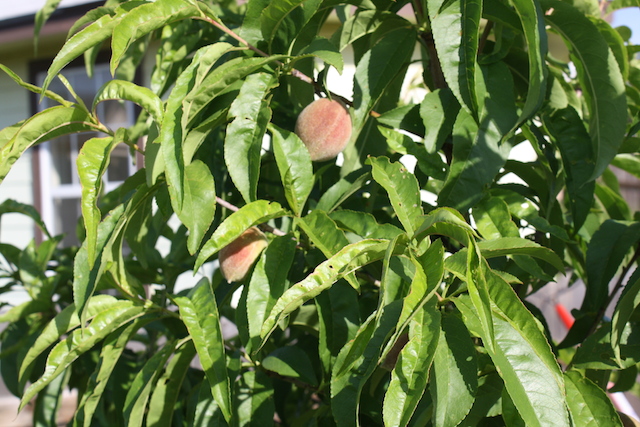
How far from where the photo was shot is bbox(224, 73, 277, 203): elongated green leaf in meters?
0.77

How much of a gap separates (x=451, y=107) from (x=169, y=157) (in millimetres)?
422

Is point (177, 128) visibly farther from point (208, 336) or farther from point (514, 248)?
point (514, 248)

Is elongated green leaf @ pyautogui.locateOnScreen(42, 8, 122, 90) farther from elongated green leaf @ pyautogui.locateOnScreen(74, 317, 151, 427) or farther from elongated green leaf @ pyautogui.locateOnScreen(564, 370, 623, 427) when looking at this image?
elongated green leaf @ pyautogui.locateOnScreen(564, 370, 623, 427)

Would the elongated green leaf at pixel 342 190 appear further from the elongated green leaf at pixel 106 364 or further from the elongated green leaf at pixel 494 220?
the elongated green leaf at pixel 106 364

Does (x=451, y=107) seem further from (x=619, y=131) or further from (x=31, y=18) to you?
(x=31, y=18)

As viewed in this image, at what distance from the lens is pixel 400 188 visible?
2.52 ft

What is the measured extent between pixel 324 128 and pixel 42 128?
41 centimetres

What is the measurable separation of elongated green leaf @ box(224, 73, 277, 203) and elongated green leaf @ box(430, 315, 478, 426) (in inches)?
12.7

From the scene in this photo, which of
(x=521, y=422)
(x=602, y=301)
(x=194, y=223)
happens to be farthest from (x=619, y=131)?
(x=194, y=223)

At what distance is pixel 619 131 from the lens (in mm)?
790

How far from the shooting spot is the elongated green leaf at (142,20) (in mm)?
719

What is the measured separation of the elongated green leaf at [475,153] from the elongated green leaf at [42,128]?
1.77 ft

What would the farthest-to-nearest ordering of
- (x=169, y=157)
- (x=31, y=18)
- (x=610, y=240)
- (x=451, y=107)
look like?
1. (x=31, y=18)
2. (x=610, y=240)
3. (x=451, y=107)
4. (x=169, y=157)

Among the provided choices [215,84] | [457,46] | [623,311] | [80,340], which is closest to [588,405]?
[623,311]
